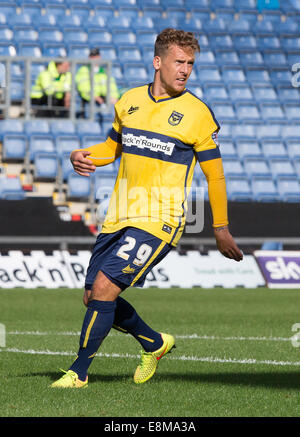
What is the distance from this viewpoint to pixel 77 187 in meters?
19.8

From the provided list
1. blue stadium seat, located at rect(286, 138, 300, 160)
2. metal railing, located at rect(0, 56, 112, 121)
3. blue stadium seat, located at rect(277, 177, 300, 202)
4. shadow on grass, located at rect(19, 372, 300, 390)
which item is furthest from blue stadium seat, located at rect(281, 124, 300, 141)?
shadow on grass, located at rect(19, 372, 300, 390)

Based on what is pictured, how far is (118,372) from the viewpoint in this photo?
681 centimetres

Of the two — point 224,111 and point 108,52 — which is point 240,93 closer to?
point 224,111

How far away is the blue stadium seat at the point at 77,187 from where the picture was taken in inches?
774

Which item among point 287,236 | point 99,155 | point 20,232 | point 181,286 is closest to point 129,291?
→ point 181,286

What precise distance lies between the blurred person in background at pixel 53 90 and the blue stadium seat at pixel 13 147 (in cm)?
121

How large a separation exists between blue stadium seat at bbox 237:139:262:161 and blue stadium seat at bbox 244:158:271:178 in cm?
33

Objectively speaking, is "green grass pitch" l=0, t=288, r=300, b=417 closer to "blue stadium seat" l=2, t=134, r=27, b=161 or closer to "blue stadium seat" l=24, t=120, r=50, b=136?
"blue stadium seat" l=2, t=134, r=27, b=161

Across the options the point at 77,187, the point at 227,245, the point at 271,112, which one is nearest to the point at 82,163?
the point at 227,245

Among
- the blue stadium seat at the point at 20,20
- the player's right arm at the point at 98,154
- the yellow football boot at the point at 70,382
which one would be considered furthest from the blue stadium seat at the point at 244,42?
the yellow football boot at the point at 70,382

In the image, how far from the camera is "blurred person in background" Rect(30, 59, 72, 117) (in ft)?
69.9

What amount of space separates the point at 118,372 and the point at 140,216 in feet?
4.77

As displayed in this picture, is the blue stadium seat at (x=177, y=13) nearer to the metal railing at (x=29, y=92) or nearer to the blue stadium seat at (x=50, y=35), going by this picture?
the blue stadium seat at (x=50, y=35)

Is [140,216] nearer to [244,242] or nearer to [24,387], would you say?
[24,387]
